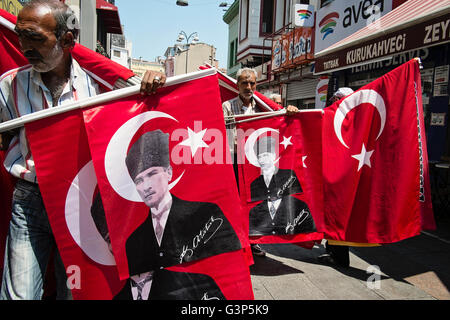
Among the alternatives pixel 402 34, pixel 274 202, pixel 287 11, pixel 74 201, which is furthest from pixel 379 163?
pixel 287 11

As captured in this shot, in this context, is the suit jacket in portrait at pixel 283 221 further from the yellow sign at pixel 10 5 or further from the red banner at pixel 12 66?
the yellow sign at pixel 10 5

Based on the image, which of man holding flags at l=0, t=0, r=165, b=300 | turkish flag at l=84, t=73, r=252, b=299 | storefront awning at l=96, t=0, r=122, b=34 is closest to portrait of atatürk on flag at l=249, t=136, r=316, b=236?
turkish flag at l=84, t=73, r=252, b=299

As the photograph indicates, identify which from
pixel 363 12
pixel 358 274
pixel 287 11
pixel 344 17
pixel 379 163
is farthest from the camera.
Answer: pixel 287 11

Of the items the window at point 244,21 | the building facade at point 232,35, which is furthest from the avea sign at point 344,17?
the building facade at point 232,35

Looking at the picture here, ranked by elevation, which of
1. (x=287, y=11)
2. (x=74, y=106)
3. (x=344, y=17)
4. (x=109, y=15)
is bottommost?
(x=74, y=106)

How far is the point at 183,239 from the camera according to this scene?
6.73 ft

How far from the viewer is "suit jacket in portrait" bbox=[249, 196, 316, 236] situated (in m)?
3.88

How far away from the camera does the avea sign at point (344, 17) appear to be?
9.21 metres

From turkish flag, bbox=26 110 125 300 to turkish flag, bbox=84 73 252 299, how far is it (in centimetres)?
8

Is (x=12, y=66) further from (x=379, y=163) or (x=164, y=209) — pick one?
(x=379, y=163)

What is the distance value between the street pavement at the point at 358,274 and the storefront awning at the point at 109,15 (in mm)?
15333

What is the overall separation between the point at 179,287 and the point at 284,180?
84.1 inches

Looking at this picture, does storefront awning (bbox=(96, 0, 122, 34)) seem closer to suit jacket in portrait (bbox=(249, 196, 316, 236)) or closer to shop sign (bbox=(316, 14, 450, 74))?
shop sign (bbox=(316, 14, 450, 74))

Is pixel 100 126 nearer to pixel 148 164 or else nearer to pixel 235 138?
pixel 148 164
